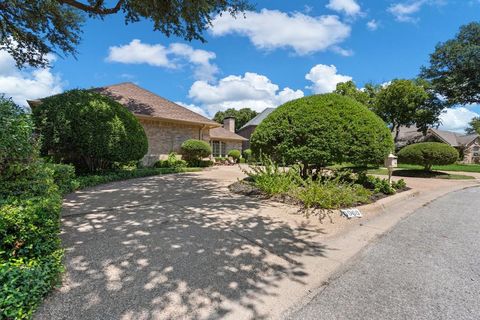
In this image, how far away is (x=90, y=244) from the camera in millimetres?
3166

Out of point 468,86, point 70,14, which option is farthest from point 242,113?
point 70,14

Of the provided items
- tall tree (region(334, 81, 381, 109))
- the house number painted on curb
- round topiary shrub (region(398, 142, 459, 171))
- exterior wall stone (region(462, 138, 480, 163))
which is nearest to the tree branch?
the house number painted on curb

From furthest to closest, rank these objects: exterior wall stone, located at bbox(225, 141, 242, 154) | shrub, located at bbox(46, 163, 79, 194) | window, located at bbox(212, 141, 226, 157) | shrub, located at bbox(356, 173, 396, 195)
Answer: exterior wall stone, located at bbox(225, 141, 242, 154)
window, located at bbox(212, 141, 226, 157)
shrub, located at bbox(356, 173, 396, 195)
shrub, located at bbox(46, 163, 79, 194)

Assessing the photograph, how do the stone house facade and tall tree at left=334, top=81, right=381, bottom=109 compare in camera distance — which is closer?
the stone house facade

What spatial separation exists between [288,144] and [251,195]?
6.14 feet

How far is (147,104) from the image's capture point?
16000mm

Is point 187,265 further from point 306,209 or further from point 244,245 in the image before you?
point 306,209

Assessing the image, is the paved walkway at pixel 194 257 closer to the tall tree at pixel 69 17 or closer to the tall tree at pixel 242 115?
the tall tree at pixel 69 17

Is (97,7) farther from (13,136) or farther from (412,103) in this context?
(412,103)

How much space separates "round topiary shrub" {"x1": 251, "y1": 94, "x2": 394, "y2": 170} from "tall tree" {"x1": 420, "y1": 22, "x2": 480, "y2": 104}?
23.2m

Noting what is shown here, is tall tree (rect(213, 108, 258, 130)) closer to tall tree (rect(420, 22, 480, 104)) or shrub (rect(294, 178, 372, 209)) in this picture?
tall tree (rect(420, 22, 480, 104))

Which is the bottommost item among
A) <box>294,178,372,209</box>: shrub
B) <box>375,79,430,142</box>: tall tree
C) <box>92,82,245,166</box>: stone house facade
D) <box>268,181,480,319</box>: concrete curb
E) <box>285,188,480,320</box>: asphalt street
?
<box>285,188,480,320</box>: asphalt street

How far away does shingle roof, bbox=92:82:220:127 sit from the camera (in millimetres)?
14898

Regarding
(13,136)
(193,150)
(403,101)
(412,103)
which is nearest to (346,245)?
(13,136)
